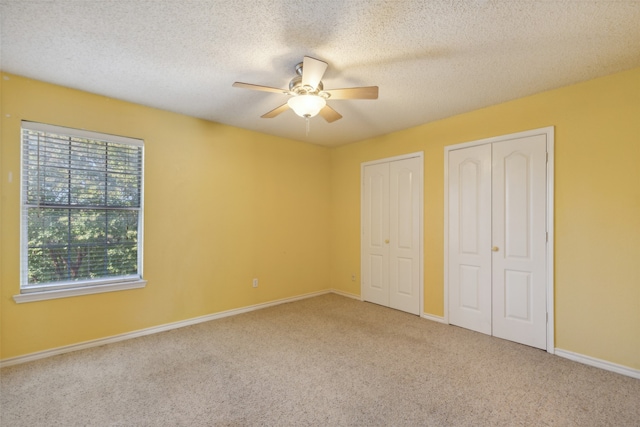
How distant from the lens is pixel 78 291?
2832 millimetres

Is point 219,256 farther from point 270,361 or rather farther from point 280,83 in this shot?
point 280,83

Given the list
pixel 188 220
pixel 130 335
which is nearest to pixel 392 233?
pixel 188 220

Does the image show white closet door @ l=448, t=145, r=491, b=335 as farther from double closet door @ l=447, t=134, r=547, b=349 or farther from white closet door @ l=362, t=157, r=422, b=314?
white closet door @ l=362, t=157, r=422, b=314

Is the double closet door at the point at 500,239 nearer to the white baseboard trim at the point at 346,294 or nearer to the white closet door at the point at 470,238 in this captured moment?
the white closet door at the point at 470,238

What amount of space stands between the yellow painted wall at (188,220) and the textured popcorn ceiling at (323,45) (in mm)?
339

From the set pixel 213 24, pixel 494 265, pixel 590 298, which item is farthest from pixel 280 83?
pixel 590 298

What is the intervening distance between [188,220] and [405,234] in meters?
2.77

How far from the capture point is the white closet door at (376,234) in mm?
4348

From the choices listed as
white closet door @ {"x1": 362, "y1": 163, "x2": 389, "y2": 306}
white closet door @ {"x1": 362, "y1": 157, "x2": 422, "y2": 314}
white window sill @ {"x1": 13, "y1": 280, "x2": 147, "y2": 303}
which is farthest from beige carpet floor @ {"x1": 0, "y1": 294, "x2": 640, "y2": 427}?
white closet door @ {"x1": 362, "y1": 163, "x2": 389, "y2": 306}

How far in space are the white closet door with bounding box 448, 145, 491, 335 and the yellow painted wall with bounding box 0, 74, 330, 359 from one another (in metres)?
2.11

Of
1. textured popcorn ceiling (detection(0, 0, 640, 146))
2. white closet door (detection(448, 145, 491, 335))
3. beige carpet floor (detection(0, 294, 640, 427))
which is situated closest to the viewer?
textured popcorn ceiling (detection(0, 0, 640, 146))

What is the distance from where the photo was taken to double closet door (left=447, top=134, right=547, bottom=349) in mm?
2936

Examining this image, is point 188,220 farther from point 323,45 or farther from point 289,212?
point 323,45

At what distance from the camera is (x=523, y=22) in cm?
187
